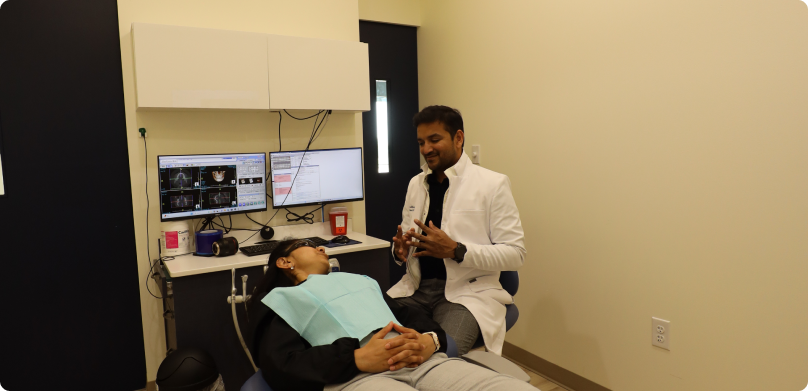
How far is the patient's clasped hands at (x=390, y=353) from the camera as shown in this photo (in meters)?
1.57

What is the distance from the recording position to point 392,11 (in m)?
3.63

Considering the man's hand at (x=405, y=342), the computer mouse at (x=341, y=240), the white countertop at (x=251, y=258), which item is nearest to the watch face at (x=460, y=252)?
the man's hand at (x=405, y=342)

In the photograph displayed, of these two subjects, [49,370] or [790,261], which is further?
[49,370]

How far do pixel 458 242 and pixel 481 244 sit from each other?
0.52ft

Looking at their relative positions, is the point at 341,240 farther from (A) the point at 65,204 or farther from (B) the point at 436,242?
(A) the point at 65,204

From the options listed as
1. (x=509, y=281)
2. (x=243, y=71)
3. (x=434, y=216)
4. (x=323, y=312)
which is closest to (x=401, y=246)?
(x=434, y=216)

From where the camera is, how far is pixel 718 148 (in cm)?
209

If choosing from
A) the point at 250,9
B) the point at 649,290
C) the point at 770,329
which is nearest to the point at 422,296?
the point at 649,290

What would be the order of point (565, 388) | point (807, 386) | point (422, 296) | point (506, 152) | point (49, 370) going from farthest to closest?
point (506, 152) < point (565, 388) < point (49, 370) < point (422, 296) < point (807, 386)

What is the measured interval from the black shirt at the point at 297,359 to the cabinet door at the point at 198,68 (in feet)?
4.45

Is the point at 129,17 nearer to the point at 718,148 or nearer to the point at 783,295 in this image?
the point at 718,148

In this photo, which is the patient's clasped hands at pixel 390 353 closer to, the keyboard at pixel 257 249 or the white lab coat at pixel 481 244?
the white lab coat at pixel 481 244

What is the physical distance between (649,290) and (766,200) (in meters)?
0.65

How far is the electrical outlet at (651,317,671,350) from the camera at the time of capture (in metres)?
2.32
